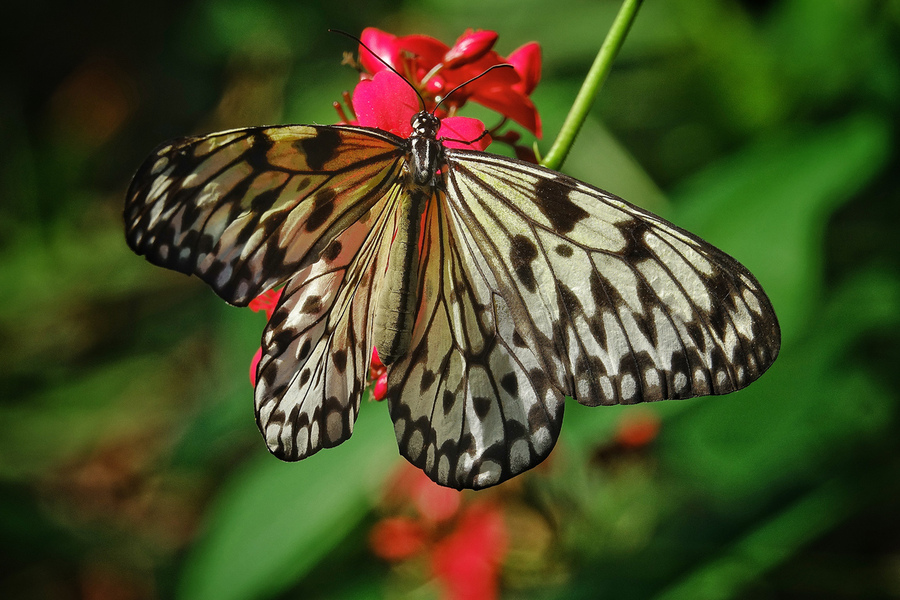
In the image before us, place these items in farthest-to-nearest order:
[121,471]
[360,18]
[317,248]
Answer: [360,18] < [121,471] < [317,248]

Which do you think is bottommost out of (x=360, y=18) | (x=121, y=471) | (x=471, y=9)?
(x=121, y=471)

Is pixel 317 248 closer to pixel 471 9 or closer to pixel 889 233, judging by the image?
pixel 889 233

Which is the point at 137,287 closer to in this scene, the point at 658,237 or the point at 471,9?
the point at 471,9

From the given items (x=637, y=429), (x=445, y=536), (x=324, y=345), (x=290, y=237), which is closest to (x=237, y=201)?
(x=290, y=237)

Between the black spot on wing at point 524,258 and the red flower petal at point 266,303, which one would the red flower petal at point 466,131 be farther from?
the red flower petal at point 266,303

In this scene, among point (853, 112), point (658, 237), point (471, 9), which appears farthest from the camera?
point (471, 9)

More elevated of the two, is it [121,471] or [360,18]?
[360,18]

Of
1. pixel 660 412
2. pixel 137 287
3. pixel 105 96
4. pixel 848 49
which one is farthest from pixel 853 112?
pixel 105 96

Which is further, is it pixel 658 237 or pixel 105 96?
pixel 105 96
